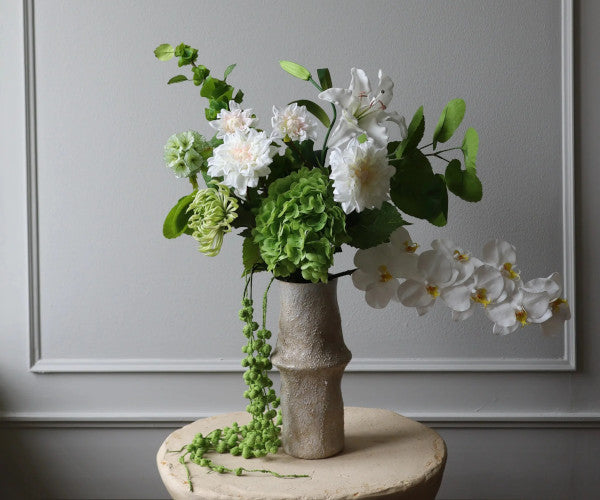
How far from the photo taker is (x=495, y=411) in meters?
1.92

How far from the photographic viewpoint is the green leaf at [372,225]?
4.20 feet

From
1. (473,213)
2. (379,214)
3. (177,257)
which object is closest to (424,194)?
(379,214)

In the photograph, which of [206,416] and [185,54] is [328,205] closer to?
[185,54]

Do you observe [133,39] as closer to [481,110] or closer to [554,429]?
[481,110]

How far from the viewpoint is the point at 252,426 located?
1.38 meters

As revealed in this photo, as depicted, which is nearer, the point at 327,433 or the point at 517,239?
the point at 327,433

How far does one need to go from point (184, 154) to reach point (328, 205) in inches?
10.8

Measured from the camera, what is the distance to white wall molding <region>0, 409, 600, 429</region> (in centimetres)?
190

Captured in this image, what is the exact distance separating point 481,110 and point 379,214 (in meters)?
0.73

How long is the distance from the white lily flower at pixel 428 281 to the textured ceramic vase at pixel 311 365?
14 centimetres

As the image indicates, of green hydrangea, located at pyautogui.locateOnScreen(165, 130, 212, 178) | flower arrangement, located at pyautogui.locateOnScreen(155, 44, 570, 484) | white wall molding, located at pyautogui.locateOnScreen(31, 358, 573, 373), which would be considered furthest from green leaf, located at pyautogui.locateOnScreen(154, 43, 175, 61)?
white wall molding, located at pyautogui.locateOnScreen(31, 358, 573, 373)

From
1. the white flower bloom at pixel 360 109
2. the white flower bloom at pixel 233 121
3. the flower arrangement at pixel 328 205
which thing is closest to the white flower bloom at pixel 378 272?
the flower arrangement at pixel 328 205

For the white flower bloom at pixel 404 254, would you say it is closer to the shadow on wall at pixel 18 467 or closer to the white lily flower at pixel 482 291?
the white lily flower at pixel 482 291

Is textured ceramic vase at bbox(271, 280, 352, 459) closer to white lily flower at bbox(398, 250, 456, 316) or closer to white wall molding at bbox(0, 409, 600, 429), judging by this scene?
white lily flower at bbox(398, 250, 456, 316)
